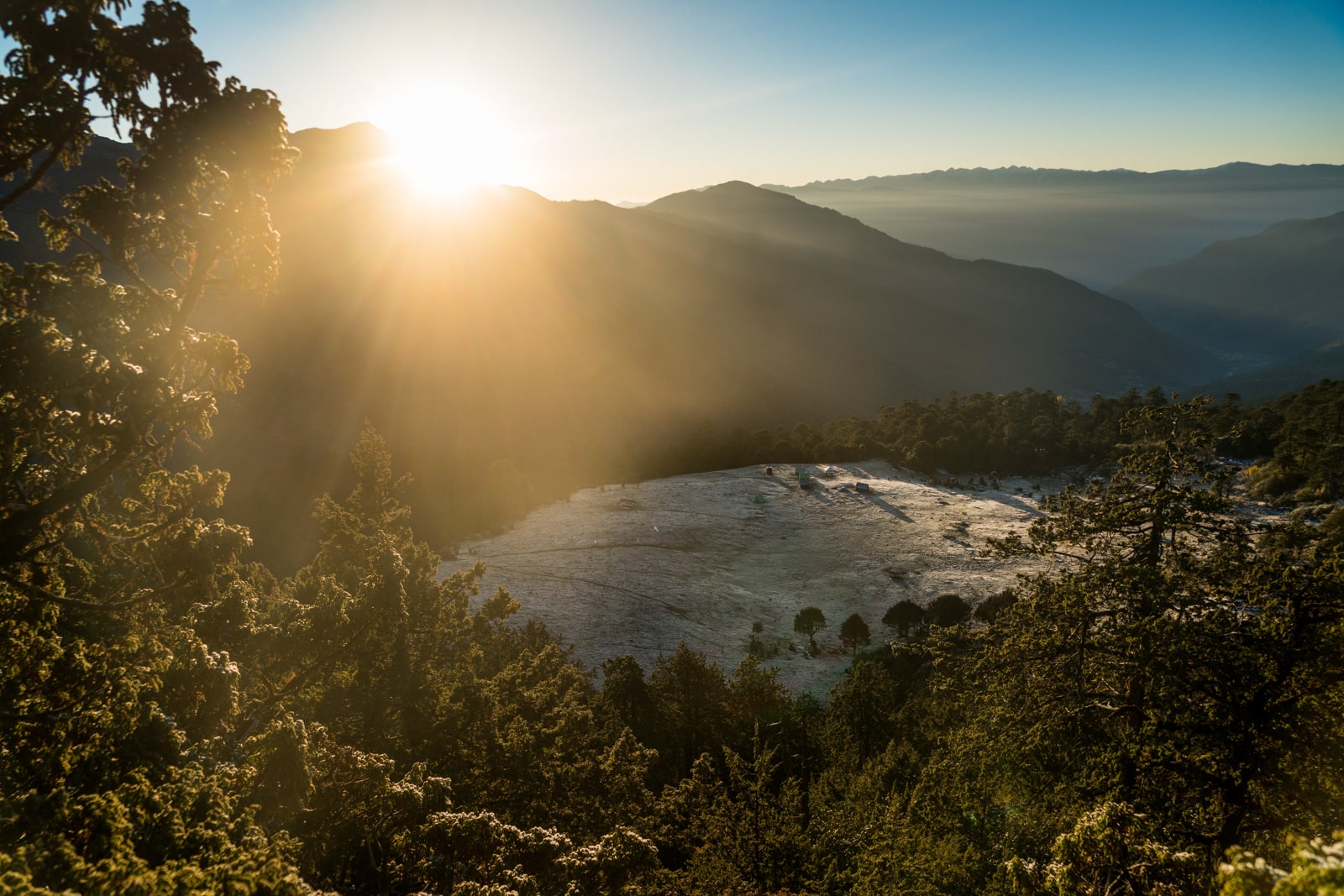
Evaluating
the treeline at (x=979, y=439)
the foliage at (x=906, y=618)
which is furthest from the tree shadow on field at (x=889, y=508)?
the foliage at (x=906, y=618)

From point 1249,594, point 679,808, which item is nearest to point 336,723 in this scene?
point 679,808

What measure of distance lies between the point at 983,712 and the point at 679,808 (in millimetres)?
10207

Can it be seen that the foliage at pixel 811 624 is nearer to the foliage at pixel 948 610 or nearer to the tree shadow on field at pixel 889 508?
the foliage at pixel 948 610

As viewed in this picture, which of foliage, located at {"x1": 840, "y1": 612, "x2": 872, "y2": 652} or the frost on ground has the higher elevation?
the frost on ground

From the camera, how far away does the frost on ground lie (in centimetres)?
4650

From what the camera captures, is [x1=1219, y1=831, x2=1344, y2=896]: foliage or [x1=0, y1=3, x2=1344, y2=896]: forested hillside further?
[x1=0, y1=3, x2=1344, y2=896]: forested hillside

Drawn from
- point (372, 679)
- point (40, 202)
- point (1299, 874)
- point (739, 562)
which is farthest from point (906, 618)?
point (40, 202)

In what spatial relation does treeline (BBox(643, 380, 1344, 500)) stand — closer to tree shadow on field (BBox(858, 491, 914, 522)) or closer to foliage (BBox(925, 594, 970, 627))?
tree shadow on field (BBox(858, 491, 914, 522))

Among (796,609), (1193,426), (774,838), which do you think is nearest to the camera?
(1193,426)

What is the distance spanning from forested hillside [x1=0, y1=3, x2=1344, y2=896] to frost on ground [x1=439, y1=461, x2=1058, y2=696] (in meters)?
24.6

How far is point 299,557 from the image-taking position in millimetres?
48000

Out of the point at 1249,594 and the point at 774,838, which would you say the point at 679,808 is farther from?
the point at 1249,594

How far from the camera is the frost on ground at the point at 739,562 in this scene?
153 feet

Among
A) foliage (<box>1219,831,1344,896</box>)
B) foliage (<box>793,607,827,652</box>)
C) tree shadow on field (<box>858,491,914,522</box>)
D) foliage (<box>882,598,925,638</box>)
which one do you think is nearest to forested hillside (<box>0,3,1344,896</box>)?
Answer: foliage (<box>1219,831,1344,896</box>)
